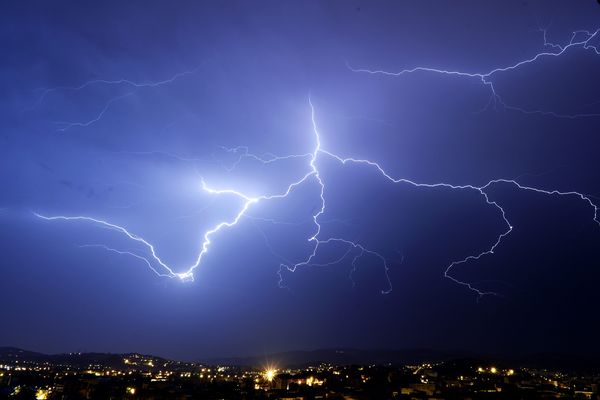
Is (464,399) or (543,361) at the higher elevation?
(464,399)

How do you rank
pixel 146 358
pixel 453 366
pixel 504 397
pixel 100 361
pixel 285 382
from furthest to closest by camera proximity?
pixel 146 358, pixel 100 361, pixel 453 366, pixel 285 382, pixel 504 397

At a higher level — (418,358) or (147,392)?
(147,392)

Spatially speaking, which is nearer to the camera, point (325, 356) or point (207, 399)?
point (207, 399)

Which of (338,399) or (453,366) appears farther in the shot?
(453,366)

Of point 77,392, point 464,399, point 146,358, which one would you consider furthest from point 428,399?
point 146,358

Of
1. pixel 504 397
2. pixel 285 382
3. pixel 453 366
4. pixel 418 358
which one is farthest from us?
pixel 418 358

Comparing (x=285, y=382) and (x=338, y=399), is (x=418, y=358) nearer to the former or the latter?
(x=285, y=382)

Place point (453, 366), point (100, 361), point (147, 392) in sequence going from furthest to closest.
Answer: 1. point (100, 361)
2. point (453, 366)
3. point (147, 392)

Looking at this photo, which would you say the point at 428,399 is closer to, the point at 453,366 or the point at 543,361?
the point at 453,366

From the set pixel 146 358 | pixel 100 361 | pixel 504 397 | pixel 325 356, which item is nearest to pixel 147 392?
pixel 504 397
